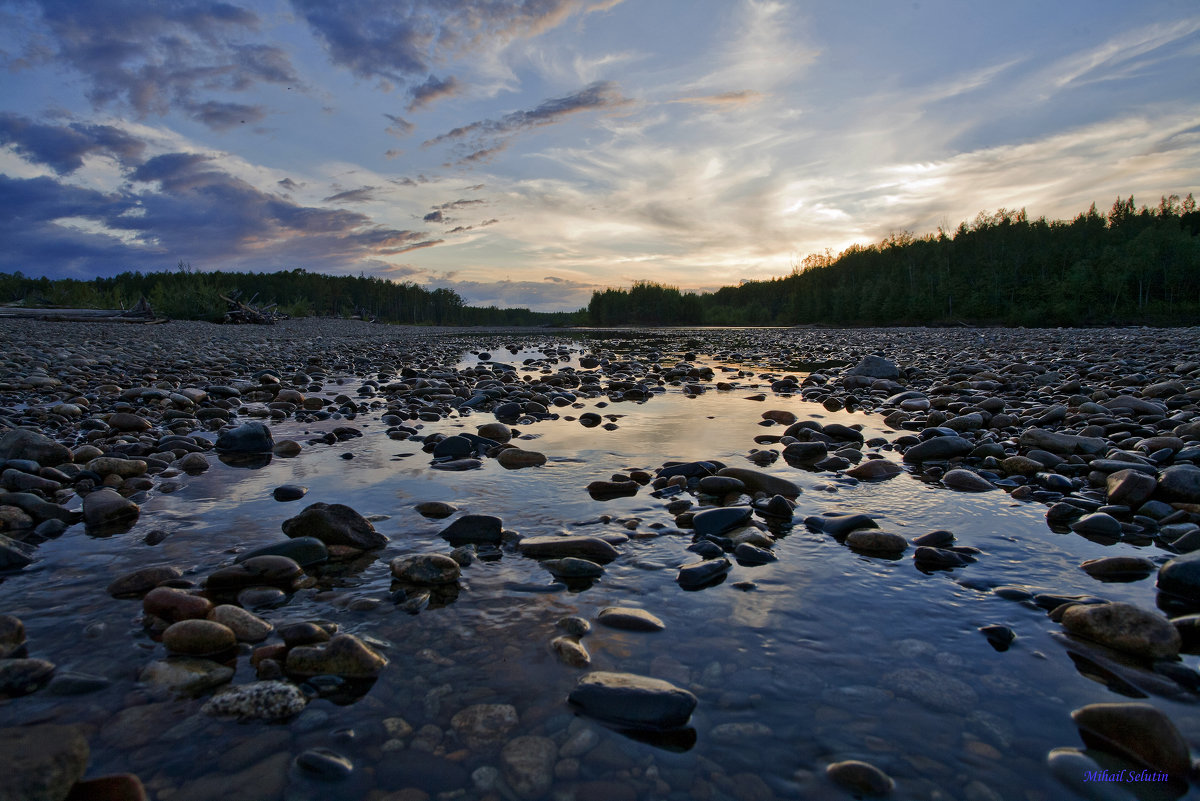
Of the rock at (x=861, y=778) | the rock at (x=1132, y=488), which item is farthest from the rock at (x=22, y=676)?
the rock at (x=1132, y=488)

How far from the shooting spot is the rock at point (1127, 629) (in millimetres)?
2334

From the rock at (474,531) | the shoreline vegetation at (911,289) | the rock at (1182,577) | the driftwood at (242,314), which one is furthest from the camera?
the shoreline vegetation at (911,289)

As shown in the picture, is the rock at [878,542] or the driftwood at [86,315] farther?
the driftwood at [86,315]

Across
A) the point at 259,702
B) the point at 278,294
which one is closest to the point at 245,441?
the point at 259,702

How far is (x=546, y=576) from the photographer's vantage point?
10.6ft

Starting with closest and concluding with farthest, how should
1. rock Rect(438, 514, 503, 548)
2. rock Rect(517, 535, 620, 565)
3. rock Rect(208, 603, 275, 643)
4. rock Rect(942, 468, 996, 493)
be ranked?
rock Rect(208, 603, 275, 643) < rock Rect(517, 535, 620, 565) < rock Rect(438, 514, 503, 548) < rock Rect(942, 468, 996, 493)

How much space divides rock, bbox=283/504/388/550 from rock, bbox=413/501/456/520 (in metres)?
0.55

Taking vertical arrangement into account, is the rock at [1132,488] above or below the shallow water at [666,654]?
above

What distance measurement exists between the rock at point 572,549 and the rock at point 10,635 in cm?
231

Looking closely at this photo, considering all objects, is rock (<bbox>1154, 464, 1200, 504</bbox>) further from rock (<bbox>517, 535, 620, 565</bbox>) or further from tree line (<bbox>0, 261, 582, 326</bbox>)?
tree line (<bbox>0, 261, 582, 326</bbox>)

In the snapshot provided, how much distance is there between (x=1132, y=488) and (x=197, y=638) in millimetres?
6010

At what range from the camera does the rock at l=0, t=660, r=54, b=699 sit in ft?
6.80

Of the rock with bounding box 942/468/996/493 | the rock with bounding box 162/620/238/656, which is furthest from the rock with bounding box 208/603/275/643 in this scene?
the rock with bounding box 942/468/996/493

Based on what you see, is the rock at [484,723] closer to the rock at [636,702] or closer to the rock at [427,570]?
the rock at [636,702]
